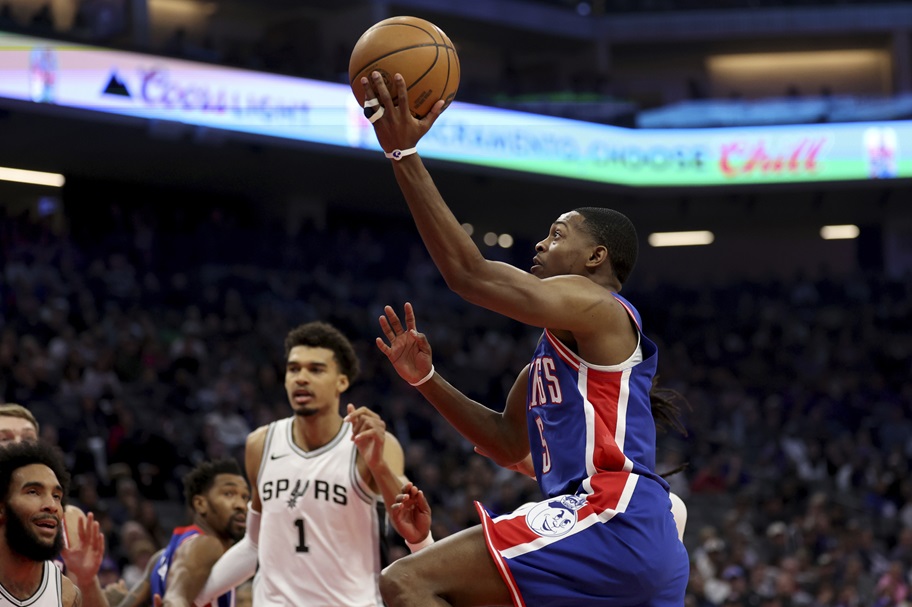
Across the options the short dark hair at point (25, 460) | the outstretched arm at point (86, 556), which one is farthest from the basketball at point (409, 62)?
the outstretched arm at point (86, 556)

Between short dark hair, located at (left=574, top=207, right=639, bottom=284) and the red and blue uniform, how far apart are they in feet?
0.82

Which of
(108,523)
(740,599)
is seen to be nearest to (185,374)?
(108,523)

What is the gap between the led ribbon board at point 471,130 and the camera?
1695cm

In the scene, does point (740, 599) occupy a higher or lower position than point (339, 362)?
lower

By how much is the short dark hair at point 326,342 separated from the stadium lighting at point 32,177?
1603 cm

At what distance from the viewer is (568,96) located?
22.8 metres

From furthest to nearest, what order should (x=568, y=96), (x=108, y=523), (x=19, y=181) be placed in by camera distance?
(x=568, y=96), (x=19, y=181), (x=108, y=523)

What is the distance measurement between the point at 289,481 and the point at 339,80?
14759 millimetres

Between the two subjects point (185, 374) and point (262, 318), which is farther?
point (262, 318)

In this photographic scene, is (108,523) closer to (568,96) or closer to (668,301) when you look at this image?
(568,96)

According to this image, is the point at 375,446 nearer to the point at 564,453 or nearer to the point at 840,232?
the point at 564,453

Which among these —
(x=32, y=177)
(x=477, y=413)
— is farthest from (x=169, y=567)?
(x=32, y=177)

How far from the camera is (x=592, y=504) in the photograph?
379cm

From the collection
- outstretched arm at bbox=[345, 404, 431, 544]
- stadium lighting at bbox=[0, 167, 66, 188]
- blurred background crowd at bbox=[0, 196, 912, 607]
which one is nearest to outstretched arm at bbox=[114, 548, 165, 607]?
outstretched arm at bbox=[345, 404, 431, 544]
